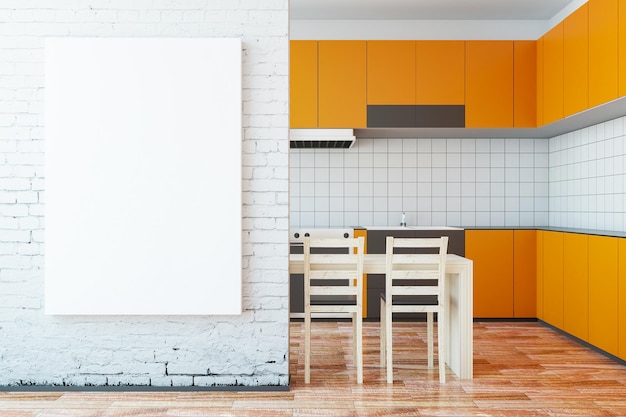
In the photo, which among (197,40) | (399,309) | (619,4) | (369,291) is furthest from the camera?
(369,291)

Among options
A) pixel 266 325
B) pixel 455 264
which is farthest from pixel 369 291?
pixel 266 325

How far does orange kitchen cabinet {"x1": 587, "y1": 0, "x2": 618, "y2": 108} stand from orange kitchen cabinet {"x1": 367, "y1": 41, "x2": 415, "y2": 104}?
157cm

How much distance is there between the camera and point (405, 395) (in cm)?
311

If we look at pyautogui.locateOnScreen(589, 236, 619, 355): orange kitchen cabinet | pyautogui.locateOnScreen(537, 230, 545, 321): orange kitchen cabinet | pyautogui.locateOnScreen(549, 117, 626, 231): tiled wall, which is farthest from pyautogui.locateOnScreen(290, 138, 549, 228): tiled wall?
pyautogui.locateOnScreen(589, 236, 619, 355): orange kitchen cabinet

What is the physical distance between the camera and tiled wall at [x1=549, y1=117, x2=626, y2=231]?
174 inches

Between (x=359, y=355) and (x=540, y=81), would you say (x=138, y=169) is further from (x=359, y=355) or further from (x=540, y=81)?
(x=540, y=81)

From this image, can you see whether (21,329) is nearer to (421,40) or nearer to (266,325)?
(266,325)

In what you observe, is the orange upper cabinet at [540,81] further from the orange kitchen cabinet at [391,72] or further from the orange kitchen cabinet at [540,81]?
the orange kitchen cabinet at [391,72]

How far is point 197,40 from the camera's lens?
3080 mm

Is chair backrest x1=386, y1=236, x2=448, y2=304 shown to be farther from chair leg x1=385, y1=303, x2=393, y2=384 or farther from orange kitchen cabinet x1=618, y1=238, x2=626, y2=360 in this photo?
orange kitchen cabinet x1=618, y1=238, x2=626, y2=360

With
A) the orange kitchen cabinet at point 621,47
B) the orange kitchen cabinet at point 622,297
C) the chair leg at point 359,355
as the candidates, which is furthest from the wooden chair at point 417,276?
the orange kitchen cabinet at point 621,47

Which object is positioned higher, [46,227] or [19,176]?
[19,176]

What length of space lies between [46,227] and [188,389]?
121cm

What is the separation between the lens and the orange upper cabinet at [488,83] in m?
5.11
